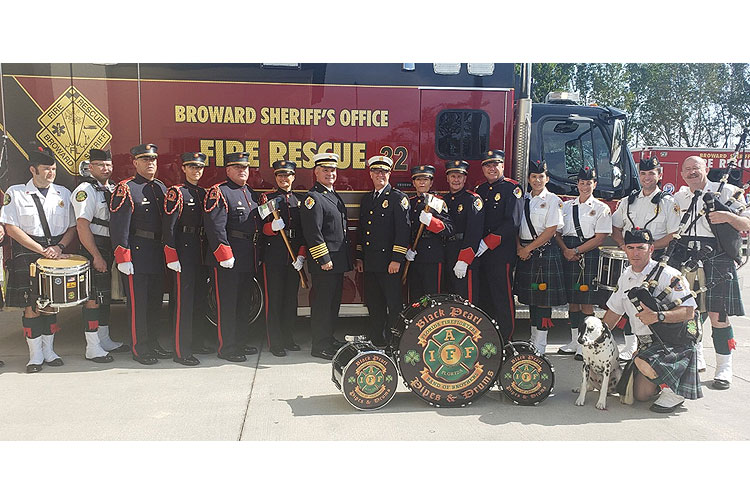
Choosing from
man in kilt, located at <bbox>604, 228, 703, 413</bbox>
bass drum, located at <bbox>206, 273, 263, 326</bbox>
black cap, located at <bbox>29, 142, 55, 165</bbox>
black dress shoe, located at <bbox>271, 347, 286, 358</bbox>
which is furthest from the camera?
bass drum, located at <bbox>206, 273, 263, 326</bbox>

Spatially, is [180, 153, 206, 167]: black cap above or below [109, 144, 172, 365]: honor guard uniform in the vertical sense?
above

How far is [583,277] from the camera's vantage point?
5.34 metres

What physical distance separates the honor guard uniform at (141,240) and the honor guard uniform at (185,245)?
0.18 m

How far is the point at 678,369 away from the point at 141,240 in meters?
4.62

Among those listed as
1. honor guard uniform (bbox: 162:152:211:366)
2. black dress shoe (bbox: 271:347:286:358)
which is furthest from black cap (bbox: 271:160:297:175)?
black dress shoe (bbox: 271:347:286:358)

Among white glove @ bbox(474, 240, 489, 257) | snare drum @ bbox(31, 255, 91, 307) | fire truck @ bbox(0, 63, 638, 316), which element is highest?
fire truck @ bbox(0, 63, 638, 316)

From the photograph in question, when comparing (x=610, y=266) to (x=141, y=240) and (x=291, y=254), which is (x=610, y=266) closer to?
(x=291, y=254)

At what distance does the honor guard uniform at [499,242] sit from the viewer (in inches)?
198

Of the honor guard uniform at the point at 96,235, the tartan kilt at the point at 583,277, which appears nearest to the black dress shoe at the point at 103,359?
the honor guard uniform at the point at 96,235

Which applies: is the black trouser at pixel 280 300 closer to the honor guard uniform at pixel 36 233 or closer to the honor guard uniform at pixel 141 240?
the honor guard uniform at pixel 141 240

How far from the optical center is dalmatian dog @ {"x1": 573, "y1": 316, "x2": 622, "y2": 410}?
401 cm

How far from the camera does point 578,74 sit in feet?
47.6

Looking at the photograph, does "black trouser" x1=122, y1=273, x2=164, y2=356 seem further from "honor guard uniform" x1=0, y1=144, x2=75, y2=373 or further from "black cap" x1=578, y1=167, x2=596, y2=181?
"black cap" x1=578, y1=167, x2=596, y2=181

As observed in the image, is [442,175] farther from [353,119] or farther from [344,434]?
[344,434]
